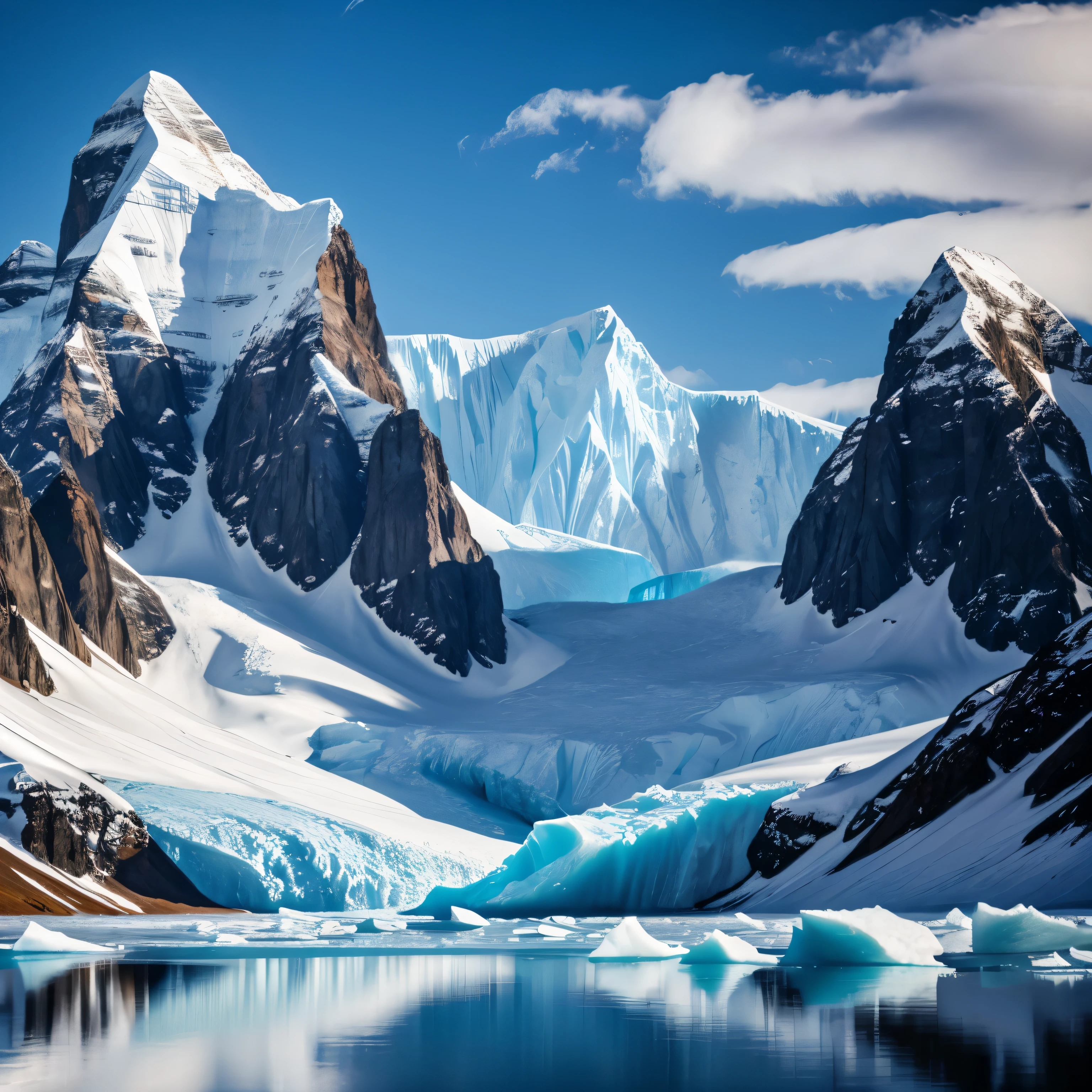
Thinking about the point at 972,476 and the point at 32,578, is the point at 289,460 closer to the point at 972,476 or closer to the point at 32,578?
the point at 32,578

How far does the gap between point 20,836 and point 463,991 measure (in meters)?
28.0

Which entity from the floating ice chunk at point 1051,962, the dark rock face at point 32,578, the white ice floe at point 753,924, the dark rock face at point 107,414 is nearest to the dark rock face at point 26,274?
the dark rock face at point 107,414

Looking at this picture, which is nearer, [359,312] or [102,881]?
[102,881]

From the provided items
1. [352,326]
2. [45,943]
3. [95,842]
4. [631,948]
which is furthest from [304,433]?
[631,948]

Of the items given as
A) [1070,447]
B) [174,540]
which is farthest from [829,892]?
[174,540]

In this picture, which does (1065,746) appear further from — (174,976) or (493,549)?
(493,549)

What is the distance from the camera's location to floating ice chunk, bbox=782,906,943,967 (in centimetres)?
1602

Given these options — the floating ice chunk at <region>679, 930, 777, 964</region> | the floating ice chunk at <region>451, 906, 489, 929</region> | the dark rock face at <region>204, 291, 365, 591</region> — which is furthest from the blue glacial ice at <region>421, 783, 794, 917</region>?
the dark rock face at <region>204, 291, 365, 591</region>

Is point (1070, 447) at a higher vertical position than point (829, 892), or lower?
higher

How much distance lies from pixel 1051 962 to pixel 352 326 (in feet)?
329

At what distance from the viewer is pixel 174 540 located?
102m

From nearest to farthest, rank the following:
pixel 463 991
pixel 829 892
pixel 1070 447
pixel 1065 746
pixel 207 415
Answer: pixel 463 991 < pixel 1065 746 < pixel 829 892 < pixel 1070 447 < pixel 207 415

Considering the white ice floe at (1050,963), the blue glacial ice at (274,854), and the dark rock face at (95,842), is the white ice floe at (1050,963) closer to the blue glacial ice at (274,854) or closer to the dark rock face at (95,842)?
the dark rock face at (95,842)

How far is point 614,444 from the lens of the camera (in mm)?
131625
